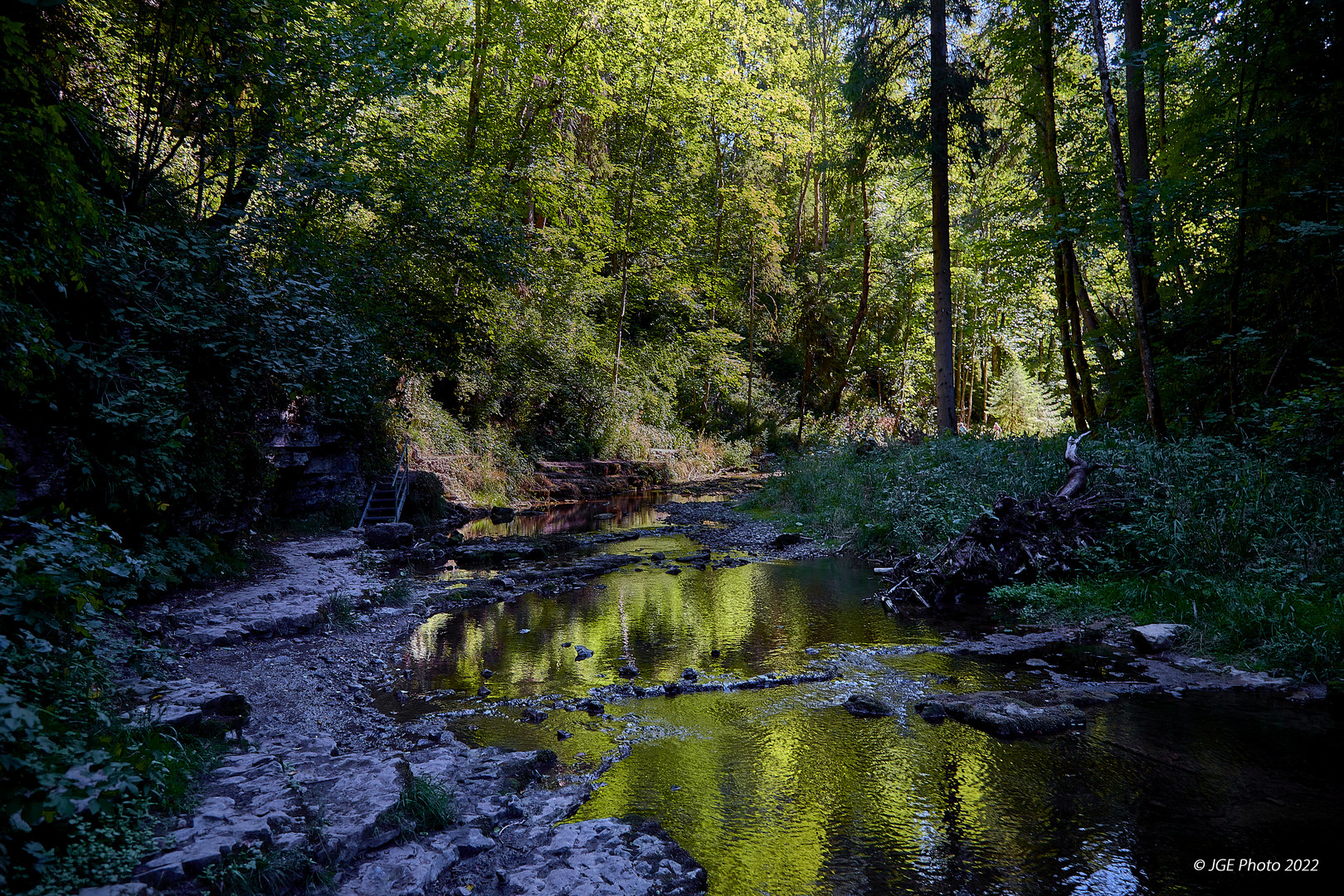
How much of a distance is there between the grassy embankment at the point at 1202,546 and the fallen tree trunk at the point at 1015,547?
0.23 meters

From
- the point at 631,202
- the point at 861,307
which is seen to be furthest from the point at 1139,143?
the point at 631,202

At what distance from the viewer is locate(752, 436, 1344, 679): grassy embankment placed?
5.79 m

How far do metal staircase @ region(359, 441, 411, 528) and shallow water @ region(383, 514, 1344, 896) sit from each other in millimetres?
7669

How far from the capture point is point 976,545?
8562mm

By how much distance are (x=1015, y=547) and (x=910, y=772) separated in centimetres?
523

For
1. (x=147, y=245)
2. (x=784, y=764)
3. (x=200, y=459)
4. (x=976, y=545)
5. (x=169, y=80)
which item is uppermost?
(x=169, y=80)

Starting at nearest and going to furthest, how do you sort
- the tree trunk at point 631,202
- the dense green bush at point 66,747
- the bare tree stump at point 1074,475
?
the dense green bush at point 66,747 → the bare tree stump at point 1074,475 → the tree trunk at point 631,202

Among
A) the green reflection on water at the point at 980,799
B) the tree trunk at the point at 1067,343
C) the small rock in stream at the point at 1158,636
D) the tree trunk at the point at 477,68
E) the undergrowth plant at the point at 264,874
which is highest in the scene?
the tree trunk at the point at 477,68

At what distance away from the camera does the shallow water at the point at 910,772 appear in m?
3.23

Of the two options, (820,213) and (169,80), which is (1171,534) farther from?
(820,213)

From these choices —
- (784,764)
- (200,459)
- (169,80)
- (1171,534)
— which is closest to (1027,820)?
(784,764)

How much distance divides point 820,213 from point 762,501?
26925mm

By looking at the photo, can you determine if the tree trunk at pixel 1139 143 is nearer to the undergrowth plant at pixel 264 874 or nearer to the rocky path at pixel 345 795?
the rocky path at pixel 345 795

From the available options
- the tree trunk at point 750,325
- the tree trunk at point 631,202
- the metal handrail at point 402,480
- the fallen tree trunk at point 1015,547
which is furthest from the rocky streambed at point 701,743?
the tree trunk at point 750,325
